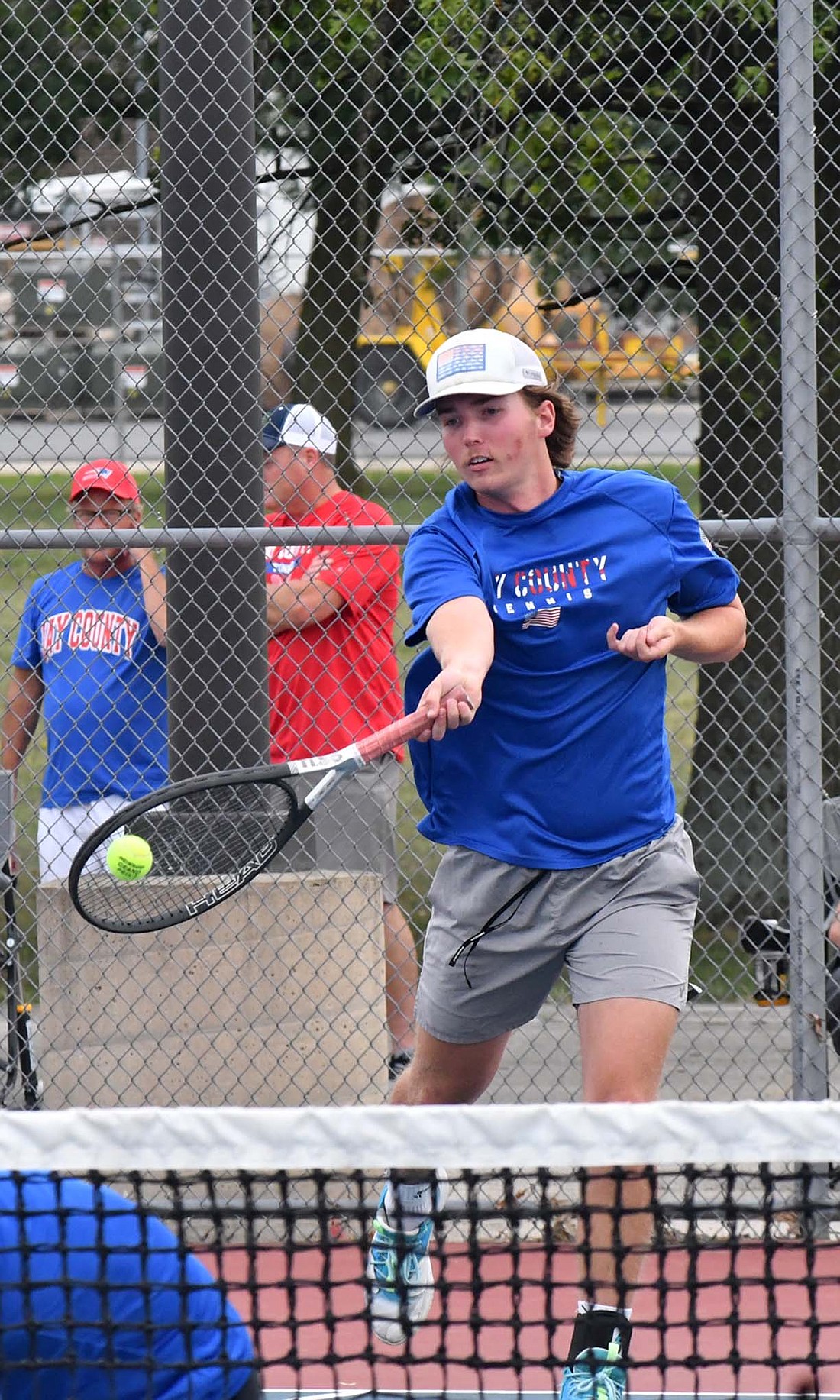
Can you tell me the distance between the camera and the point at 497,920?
11.2 feet

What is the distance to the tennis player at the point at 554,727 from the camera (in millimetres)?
3295

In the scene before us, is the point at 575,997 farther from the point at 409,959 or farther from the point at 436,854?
the point at 436,854

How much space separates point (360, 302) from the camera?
7152 millimetres

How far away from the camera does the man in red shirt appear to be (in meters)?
5.13

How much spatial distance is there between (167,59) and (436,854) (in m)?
4.67

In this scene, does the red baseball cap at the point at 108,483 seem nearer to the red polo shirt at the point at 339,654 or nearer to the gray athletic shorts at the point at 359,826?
the red polo shirt at the point at 339,654

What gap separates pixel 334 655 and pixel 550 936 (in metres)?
1.97

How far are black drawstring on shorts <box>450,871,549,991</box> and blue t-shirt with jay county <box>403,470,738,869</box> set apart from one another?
0.17 ft

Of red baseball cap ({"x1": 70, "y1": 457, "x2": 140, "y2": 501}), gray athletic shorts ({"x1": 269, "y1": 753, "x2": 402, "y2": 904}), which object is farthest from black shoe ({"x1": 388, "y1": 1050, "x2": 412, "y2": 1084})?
red baseball cap ({"x1": 70, "y1": 457, "x2": 140, "y2": 501})

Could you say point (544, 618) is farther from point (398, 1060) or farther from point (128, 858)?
point (398, 1060)

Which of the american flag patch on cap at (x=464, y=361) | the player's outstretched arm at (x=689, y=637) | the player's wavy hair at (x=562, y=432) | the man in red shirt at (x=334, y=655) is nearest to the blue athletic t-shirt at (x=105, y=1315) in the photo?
the player's outstretched arm at (x=689, y=637)

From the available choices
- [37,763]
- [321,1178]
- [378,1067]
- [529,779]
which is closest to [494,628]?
[529,779]

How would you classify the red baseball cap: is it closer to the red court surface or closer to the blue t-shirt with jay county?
the blue t-shirt with jay county

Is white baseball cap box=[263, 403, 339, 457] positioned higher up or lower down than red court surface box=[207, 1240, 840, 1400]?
higher up
